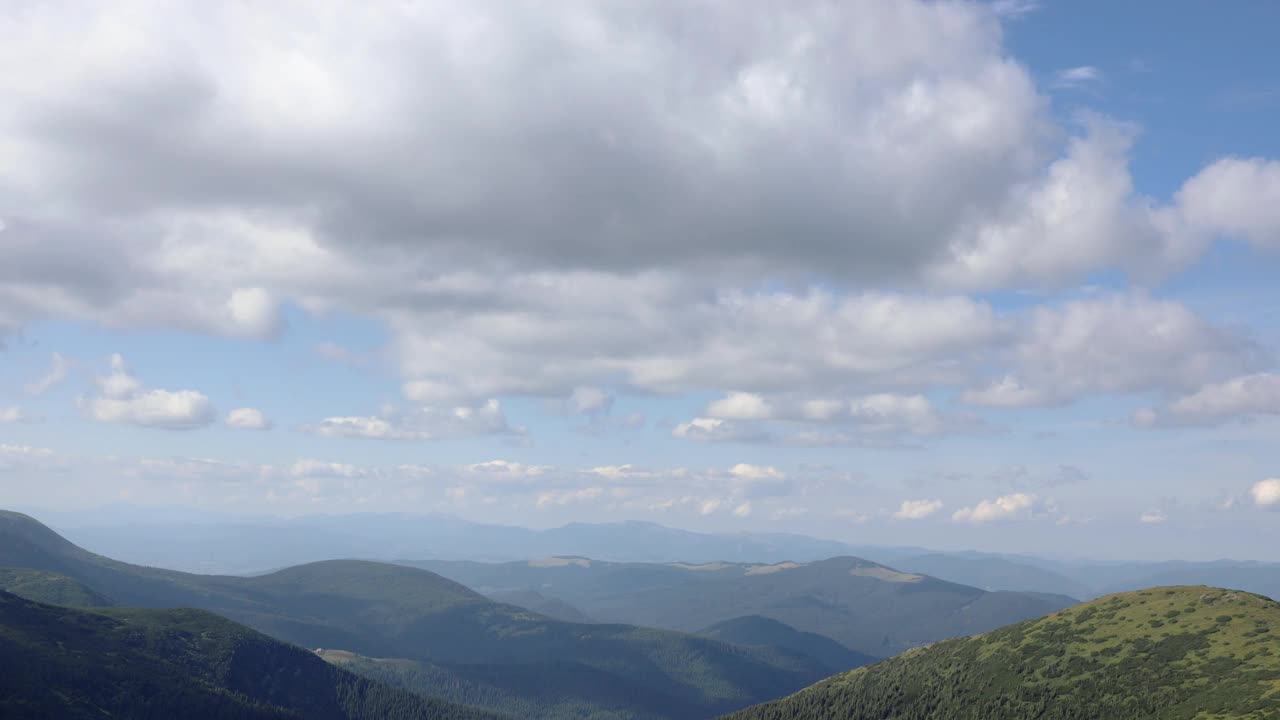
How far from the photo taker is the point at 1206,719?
198125 millimetres

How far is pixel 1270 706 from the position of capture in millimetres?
189500

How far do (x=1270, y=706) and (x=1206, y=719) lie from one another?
45.0ft
